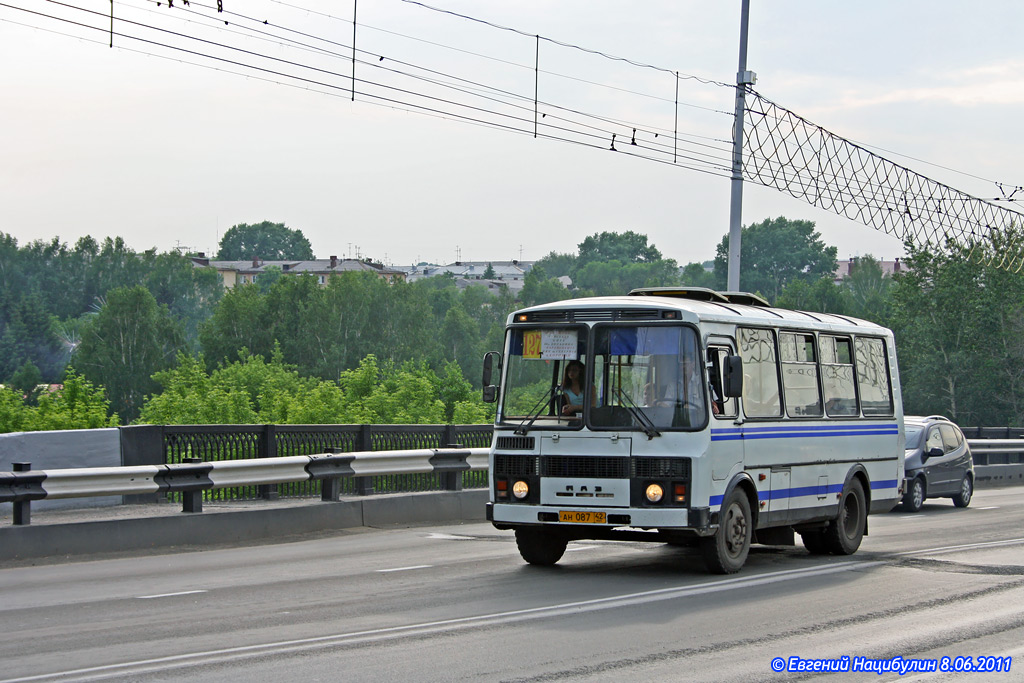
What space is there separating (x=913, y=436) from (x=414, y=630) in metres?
15.8

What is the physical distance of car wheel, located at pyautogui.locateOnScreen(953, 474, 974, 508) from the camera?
23.2 metres

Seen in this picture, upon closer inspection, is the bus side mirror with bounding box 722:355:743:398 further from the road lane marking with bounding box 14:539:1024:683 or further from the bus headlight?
the road lane marking with bounding box 14:539:1024:683

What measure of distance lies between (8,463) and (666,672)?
31.9ft

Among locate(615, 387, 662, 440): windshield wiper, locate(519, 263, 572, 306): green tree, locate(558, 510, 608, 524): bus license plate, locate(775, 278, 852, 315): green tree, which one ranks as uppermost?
locate(519, 263, 572, 306): green tree

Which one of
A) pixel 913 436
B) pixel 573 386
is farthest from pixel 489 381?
pixel 913 436

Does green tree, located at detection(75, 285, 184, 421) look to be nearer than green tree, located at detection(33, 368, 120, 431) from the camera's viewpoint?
No

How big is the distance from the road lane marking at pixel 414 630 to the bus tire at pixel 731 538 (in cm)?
26

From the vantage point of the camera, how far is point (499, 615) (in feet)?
31.7

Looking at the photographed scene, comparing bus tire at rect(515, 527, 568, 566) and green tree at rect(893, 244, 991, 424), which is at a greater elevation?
green tree at rect(893, 244, 991, 424)

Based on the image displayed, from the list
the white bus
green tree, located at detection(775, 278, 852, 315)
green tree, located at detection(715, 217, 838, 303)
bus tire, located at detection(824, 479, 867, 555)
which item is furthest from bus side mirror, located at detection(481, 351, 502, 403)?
green tree, located at detection(715, 217, 838, 303)

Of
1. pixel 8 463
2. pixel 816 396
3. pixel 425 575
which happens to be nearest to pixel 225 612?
pixel 425 575

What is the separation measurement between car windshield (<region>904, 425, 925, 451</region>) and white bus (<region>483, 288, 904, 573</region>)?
30.5 feet

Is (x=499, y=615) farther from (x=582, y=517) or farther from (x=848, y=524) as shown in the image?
(x=848, y=524)

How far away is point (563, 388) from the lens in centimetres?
1232
